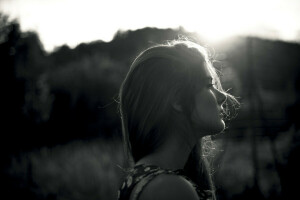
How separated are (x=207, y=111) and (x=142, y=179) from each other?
1.05 ft

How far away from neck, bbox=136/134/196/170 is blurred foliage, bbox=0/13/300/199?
378cm

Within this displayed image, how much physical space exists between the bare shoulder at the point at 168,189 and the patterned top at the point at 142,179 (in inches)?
1.0

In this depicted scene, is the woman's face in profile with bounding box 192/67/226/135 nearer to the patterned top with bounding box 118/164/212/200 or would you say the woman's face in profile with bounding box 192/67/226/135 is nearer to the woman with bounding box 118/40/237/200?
the woman with bounding box 118/40/237/200

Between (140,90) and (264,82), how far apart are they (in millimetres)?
5430

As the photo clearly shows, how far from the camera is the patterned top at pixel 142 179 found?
1.06 metres

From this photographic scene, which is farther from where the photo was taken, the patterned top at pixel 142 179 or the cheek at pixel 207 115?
the cheek at pixel 207 115

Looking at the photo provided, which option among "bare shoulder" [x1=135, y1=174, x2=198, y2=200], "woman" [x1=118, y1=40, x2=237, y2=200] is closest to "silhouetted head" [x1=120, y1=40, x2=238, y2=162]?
"woman" [x1=118, y1=40, x2=237, y2=200]

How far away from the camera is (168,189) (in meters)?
1.00

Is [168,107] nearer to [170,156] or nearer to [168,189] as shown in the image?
[170,156]

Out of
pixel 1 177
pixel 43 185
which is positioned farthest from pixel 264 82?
pixel 1 177

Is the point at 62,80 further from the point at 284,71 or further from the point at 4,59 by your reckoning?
the point at 284,71

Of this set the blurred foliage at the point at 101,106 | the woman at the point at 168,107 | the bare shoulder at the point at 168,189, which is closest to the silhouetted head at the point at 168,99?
the woman at the point at 168,107

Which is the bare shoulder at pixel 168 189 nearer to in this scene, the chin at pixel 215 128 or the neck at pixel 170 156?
the neck at pixel 170 156

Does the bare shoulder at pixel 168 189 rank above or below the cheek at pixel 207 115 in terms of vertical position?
below
